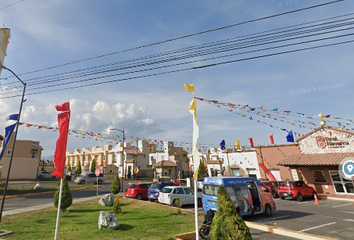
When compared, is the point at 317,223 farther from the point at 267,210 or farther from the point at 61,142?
the point at 61,142

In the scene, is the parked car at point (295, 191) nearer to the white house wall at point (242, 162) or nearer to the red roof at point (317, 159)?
the red roof at point (317, 159)

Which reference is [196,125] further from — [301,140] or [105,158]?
[105,158]

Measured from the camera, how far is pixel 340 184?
19.3m

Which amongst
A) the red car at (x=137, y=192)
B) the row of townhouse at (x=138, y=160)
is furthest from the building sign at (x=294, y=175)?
the row of townhouse at (x=138, y=160)

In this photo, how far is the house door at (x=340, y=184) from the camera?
18822mm

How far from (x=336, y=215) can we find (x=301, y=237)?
642 cm

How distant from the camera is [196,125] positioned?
639 centimetres

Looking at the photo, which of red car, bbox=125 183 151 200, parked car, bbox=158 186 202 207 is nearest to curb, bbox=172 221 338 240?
parked car, bbox=158 186 202 207

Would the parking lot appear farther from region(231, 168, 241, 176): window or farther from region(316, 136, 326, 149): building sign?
region(231, 168, 241, 176): window

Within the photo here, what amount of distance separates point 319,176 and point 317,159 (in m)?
2.29

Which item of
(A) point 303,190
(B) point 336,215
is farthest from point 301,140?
(B) point 336,215

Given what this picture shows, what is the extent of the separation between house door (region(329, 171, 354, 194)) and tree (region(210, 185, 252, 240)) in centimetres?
2002

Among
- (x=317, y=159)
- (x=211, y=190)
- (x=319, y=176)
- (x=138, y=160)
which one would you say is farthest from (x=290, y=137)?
(x=138, y=160)

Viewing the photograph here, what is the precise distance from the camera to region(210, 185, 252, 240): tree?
5.03 metres
